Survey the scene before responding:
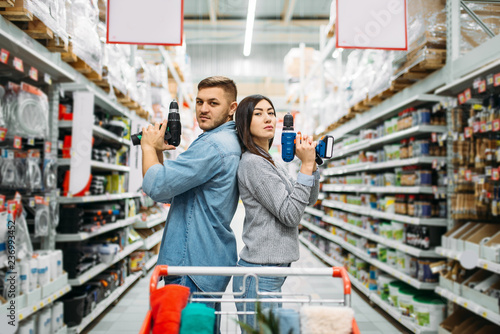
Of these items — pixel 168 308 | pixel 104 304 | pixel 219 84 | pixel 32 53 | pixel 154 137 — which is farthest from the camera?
pixel 104 304

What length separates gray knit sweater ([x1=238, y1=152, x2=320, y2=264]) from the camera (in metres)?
1.46

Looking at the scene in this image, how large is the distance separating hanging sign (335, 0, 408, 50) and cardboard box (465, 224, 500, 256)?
4.71 ft

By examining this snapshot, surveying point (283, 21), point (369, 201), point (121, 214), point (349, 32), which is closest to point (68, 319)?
point (121, 214)

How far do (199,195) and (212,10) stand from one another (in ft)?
34.9

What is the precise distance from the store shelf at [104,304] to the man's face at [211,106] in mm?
Answer: 2401

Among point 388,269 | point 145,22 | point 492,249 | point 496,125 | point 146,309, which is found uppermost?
point 145,22

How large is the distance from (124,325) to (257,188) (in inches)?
111

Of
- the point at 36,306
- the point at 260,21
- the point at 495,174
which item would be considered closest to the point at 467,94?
the point at 495,174

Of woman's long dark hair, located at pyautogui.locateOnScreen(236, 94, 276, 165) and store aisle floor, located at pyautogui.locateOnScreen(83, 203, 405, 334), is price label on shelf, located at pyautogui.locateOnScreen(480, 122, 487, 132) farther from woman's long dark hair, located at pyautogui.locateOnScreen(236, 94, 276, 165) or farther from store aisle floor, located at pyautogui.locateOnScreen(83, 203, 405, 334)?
woman's long dark hair, located at pyautogui.locateOnScreen(236, 94, 276, 165)

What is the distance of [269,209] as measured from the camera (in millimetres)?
1482

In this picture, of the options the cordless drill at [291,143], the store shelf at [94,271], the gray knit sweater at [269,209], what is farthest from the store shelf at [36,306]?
the cordless drill at [291,143]

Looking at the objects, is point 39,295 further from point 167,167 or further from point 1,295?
point 167,167

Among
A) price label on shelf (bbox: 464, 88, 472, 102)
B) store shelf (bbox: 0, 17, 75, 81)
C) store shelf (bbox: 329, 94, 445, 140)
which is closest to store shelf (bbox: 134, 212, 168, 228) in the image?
store shelf (bbox: 0, 17, 75, 81)

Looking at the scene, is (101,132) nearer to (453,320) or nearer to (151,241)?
(151,241)
